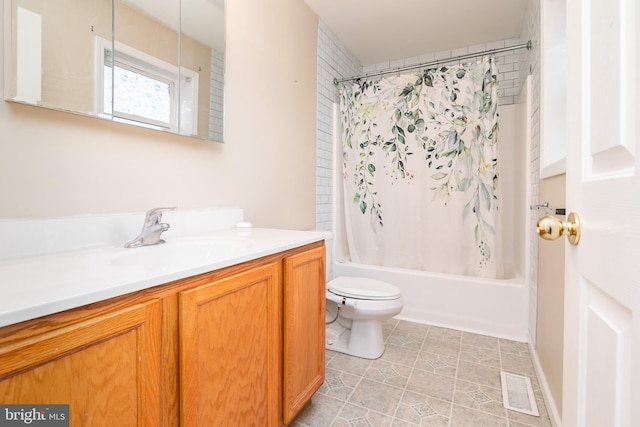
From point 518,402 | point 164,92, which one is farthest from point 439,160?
point 164,92

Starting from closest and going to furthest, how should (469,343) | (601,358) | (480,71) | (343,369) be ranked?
(601,358) → (343,369) → (469,343) → (480,71)

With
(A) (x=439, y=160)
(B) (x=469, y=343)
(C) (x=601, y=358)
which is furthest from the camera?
(A) (x=439, y=160)

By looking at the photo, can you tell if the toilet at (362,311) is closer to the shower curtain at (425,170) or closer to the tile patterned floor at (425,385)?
the tile patterned floor at (425,385)

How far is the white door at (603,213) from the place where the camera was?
39cm

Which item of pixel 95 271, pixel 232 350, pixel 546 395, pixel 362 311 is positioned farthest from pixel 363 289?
pixel 95 271

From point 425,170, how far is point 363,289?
1.12m

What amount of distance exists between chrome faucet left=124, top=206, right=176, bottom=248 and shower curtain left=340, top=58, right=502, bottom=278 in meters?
1.82

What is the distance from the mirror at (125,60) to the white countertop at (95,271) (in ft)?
1.62

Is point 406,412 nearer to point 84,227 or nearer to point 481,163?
point 84,227

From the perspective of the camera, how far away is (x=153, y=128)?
124cm

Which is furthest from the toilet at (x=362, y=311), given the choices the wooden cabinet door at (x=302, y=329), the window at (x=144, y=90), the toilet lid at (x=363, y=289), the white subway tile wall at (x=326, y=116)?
the window at (x=144, y=90)

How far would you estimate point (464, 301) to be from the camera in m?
2.26

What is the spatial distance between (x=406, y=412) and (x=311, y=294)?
0.73 meters

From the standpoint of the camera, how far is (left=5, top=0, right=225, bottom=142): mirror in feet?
3.01
